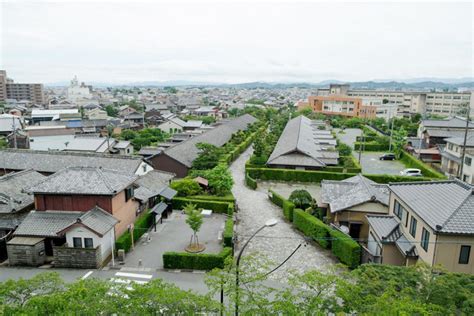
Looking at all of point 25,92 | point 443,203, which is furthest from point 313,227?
point 25,92

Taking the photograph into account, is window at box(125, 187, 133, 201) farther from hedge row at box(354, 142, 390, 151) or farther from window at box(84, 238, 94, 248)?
hedge row at box(354, 142, 390, 151)

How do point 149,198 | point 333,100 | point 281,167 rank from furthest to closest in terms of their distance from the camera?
point 333,100, point 281,167, point 149,198

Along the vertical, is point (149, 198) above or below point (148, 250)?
above

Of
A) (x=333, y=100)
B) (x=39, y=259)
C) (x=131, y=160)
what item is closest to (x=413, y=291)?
(x=39, y=259)

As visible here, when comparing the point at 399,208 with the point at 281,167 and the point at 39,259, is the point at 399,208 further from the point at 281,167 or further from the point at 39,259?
the point at 39,259

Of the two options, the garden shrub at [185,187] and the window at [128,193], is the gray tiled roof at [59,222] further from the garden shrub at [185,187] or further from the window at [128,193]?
the garden shrub at [185,187]

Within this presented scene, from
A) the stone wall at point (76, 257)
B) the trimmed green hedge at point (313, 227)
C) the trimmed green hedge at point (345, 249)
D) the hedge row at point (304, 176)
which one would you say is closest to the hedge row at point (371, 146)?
the hedge row at point (304, 176)
